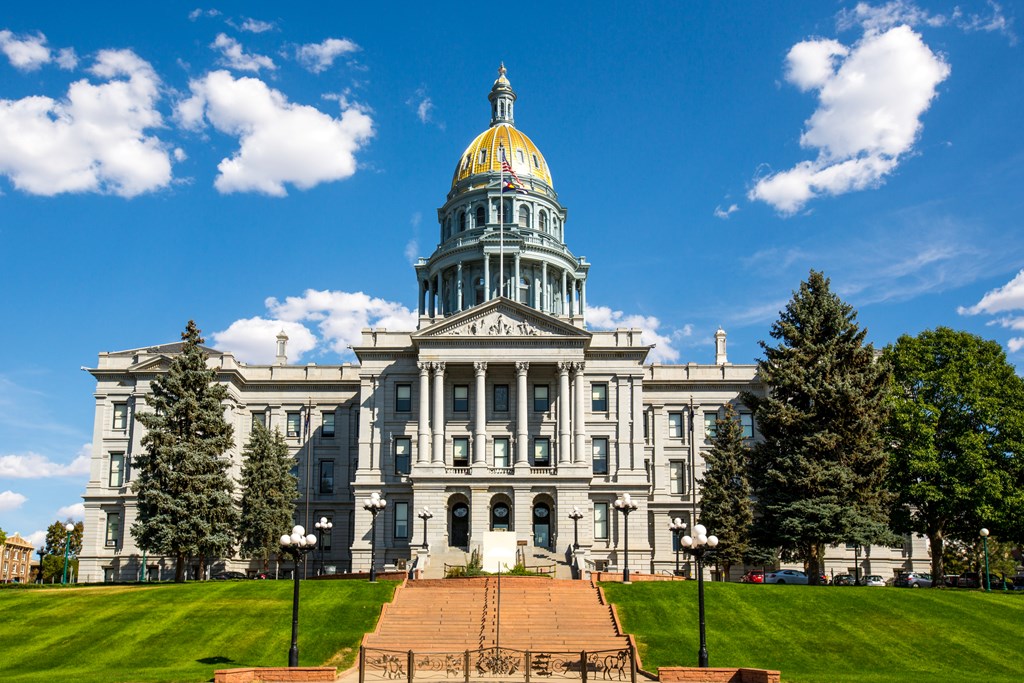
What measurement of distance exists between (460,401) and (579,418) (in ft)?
26.8

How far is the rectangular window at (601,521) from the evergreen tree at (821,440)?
13910 millimetres

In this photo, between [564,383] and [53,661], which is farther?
[564,383]

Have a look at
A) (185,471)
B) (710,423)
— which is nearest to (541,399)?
(710,423)

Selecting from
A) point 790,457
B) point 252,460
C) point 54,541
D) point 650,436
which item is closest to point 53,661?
point 252,460

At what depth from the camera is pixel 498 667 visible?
30438 millimetres

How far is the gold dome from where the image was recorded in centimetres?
8831

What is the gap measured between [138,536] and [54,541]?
66.2 meters

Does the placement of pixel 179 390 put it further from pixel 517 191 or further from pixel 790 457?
pixel 517 191

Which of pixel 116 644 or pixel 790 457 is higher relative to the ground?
pixel 790 457

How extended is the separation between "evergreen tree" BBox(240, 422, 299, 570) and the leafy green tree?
→ 36.1m

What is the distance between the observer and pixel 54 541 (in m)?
108

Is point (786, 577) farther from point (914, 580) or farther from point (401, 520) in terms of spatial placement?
point (401, 520)

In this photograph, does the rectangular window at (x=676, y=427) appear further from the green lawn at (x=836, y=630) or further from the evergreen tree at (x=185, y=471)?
the evergreen tree at (x=185, y=471)

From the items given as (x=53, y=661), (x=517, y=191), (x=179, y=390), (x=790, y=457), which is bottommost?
(x=53, y=661)
